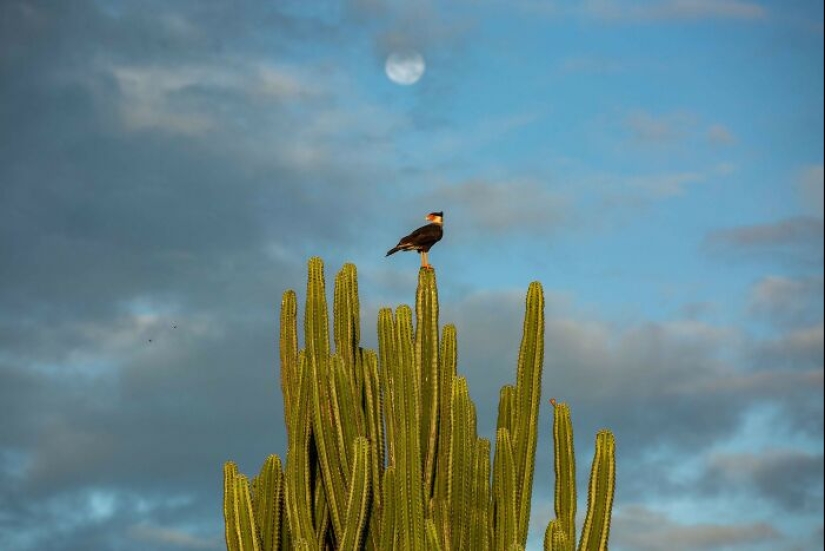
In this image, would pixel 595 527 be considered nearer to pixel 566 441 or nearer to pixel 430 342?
pixel 566 441

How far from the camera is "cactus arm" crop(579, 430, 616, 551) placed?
31.9ft

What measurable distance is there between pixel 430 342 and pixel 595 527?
193cm

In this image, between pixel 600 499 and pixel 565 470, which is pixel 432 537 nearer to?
pixel 565 470

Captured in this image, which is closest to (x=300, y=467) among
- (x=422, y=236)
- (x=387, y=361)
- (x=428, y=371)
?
(x=387, y=361)

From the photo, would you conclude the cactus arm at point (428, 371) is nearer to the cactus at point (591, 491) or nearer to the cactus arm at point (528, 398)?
the cactus arm at point (528, 398)

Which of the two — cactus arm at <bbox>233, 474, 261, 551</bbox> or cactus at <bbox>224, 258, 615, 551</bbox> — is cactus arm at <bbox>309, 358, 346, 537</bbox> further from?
cactus arm at <bbox>233, 474, 261, 551</bbox>

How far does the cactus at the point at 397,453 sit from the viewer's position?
9.60 metres

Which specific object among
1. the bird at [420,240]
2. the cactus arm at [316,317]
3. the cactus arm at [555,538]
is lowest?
the cactus arm at [555,538]

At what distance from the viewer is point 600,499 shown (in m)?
9.72

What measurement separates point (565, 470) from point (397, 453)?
134cm

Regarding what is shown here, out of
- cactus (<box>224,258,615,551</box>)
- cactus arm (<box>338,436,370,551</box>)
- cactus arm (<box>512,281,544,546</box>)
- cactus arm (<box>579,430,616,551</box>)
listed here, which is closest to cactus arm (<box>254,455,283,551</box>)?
cactus (<box>224,258,615,551</box>)

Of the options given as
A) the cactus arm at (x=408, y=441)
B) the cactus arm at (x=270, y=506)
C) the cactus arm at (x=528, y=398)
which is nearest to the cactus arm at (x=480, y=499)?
the cactus arm at (x=528, y=398)

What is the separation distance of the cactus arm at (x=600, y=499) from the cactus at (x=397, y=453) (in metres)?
0.01

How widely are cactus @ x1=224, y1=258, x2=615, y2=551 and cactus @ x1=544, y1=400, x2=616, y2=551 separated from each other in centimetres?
1
